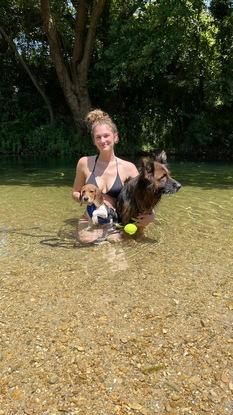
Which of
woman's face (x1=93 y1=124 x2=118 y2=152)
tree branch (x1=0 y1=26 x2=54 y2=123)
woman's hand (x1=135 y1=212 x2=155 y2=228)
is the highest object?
tree branch (x1=0 y1=26 x2=54 y2=123)

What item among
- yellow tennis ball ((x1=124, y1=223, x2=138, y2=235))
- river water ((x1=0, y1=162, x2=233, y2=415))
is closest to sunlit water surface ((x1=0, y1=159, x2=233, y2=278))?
river water ((x1=0, y1=162, x2=233, y2=415))

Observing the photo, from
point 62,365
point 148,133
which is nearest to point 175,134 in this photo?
point 148,133

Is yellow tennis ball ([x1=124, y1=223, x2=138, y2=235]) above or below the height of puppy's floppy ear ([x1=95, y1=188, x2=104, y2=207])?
below

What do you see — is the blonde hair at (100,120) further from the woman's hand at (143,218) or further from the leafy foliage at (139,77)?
the leafy foliage at (139,77)

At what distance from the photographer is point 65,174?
13.0 metres

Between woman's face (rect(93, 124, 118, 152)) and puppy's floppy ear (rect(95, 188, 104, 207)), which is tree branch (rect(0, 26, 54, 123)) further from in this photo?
puppy's floppy ear (rect(95, 188, 104, 207))

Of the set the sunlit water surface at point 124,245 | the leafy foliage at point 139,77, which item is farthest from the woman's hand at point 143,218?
the leafy foliage at point 139,77

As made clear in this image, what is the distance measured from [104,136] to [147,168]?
874mm

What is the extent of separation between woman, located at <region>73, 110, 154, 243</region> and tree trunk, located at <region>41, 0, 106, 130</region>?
12565mm

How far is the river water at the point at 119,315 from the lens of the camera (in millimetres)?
2744

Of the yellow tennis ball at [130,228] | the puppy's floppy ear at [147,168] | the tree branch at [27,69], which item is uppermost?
the tree branch at [27,69]

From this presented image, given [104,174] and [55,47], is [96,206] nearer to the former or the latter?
[104,174]

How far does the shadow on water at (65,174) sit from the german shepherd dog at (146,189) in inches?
197

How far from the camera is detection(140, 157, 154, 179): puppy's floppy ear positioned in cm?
512
